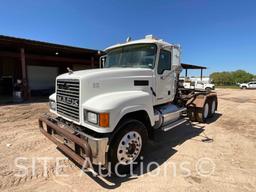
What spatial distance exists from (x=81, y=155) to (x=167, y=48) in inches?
131

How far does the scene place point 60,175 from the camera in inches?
124

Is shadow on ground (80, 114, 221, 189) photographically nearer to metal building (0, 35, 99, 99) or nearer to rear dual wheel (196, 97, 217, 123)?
rear dual wheel (196, 97, 217, 123)

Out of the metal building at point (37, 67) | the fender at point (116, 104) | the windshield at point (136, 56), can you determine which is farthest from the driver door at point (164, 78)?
the metal building at point (37, 67)

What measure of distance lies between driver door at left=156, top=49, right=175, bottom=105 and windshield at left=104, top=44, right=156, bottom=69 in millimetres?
276

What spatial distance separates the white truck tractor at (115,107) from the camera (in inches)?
109

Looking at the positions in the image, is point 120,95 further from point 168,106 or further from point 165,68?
point 168,106

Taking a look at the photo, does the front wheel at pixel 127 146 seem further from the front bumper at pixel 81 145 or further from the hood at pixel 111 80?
the hood at pixel 111 80

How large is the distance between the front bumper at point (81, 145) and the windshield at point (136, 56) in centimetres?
210

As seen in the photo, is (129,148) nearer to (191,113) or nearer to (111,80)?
(111,80)

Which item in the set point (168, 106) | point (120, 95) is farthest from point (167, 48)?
point (120, 95)

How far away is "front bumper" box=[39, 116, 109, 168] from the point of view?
2.68 m

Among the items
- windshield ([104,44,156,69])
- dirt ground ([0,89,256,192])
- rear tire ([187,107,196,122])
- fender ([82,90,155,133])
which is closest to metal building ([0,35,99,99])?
windshield ([104,44,156,69])

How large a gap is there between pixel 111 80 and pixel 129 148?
1.35 metres

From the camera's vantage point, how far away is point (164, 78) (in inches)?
178
